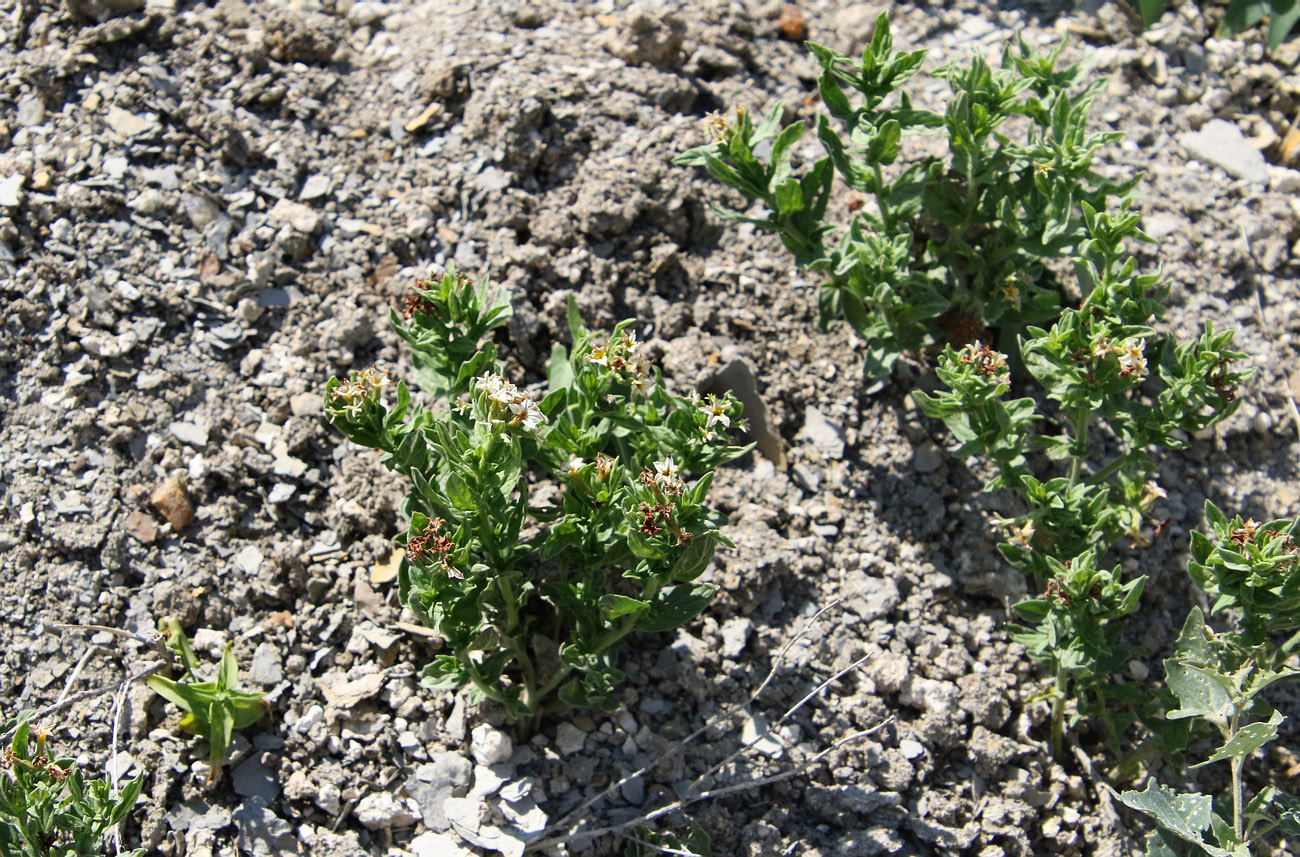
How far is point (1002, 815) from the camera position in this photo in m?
3.67

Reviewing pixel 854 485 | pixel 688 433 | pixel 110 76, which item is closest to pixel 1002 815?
pixel 854 485

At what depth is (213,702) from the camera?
341 cm

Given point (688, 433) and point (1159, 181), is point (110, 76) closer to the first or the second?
point (688, 433)

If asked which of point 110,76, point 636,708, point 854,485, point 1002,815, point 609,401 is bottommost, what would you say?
point 1002,815

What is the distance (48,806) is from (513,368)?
2053 mm

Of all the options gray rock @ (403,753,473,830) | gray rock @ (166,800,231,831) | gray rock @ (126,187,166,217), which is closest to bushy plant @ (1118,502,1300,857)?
gray rock @ (403,753,473,830)

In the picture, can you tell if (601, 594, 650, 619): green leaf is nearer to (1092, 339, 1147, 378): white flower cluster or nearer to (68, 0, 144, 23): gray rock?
(1092, 339, 1147, 378): white flower cluster

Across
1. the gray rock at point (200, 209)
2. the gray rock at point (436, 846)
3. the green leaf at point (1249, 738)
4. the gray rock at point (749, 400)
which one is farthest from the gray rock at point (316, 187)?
the green leaf at point (1249, 738)

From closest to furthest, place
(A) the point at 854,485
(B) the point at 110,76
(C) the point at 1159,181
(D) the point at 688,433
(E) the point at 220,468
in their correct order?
1. (D) the point at 688,433
2. (E) the point at 220,468
3. (A) the point at 854,485
4. (B) the point at 110,76
5. (C) the point at 1159,181

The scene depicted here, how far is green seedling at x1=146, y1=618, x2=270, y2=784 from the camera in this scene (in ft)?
11.2

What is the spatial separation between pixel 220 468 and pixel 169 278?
33.4 inches

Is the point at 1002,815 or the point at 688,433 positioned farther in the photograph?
the point at 1002,815

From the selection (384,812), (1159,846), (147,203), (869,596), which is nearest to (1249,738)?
(1159,846)

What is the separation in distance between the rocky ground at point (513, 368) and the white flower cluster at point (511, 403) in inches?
43.4
